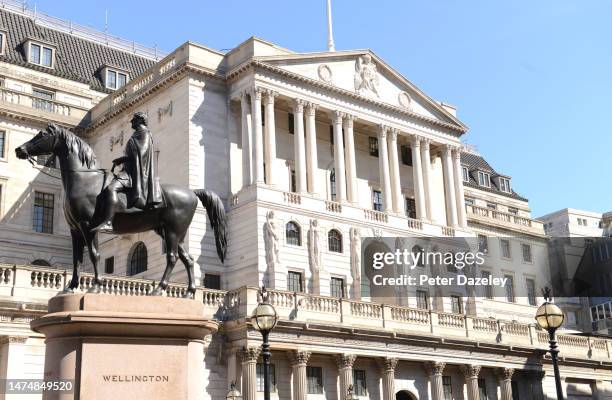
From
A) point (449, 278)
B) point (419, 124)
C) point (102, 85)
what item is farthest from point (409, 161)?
point (102, 85)

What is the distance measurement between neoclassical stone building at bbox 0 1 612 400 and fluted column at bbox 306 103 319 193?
0.33 feet

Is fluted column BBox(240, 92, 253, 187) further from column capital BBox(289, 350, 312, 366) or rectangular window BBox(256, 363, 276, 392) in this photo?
rectangular window BBox(256, 363, 276, 392)

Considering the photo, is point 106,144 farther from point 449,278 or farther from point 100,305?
point 100,305

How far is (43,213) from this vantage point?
57281mm

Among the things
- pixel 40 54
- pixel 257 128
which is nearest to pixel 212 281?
pixel 257 128

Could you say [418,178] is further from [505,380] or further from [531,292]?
[531,292]

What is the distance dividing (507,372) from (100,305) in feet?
136

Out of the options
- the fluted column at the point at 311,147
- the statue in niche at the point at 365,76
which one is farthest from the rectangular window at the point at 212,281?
the statue in niche at the point at 365,76

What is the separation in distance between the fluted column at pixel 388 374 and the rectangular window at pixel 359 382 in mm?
1082

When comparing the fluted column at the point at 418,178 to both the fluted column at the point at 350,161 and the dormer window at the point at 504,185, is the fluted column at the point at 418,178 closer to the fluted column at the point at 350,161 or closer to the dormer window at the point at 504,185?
the fluted column at the point at 350,161

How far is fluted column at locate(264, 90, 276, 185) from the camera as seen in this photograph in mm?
51250

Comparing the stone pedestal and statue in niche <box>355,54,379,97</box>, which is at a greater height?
statue in niche <box>355,54,379,97</box>

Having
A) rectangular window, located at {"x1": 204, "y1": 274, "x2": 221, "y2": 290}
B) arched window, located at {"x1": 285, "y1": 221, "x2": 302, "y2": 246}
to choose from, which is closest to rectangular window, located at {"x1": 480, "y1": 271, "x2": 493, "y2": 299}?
arched window, located at {"x1": 285, "y1": 221, "x2": 302, "y2": 246}

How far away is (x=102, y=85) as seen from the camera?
67750 mm
